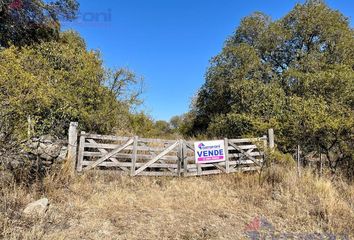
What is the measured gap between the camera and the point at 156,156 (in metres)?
9.19

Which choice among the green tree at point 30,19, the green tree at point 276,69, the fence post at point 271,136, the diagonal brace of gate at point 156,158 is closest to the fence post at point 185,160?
the diagonal brace of gate at point 156,158

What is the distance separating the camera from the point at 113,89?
14.1 meters

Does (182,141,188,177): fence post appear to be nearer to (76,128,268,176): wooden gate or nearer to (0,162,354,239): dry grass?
(76,128,268,176): wooden gate

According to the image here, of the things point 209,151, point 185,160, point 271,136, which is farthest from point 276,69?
point 185,160

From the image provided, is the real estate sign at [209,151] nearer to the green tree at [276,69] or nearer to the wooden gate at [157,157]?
the wooden gate at [157,157]

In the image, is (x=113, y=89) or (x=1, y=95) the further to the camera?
(x=113, y=89)

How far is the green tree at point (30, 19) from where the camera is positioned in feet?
41.0

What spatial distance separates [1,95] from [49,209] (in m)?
2.28

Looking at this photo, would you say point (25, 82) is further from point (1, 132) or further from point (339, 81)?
point (339, 81)

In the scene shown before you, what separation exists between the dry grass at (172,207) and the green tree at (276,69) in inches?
267

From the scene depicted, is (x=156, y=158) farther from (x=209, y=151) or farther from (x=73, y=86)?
(x=73, y=86)

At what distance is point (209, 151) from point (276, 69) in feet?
39.8

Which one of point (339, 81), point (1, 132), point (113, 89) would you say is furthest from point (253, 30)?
point (1, 132)

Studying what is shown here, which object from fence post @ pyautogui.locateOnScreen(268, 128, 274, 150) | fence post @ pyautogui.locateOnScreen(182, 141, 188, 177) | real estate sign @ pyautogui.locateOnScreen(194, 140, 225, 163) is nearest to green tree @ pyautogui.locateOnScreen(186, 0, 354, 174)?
fence post @ pyautogui.locateOnScreen(268, 128, 274, 150)
